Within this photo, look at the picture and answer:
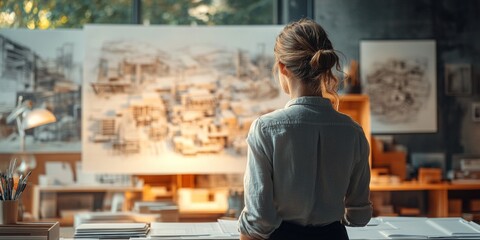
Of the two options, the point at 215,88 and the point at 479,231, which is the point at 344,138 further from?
the point at 215,88

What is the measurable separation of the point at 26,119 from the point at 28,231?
15.2ft

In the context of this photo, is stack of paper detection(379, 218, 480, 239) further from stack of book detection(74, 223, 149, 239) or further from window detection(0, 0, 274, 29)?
window detection(0, 0, 274, 29)

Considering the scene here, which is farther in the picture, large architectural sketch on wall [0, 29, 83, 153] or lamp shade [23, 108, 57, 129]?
large architectural sketch on wall [0, 29, 83, 153]

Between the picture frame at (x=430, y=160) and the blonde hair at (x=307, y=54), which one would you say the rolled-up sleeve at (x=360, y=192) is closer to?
the blonde hair at (x=307, y=54)

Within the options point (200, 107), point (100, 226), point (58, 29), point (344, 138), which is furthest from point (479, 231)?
point (58, 29)

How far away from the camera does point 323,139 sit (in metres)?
2.39

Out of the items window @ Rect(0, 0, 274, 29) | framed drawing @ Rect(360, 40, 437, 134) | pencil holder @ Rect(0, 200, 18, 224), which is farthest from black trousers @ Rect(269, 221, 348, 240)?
window @ Rect(0, 0, 274, 29)

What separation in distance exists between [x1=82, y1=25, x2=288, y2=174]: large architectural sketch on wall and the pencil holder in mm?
4019

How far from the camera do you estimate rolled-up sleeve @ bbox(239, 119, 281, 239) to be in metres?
2.31

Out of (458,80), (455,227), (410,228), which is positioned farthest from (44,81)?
(455,227)

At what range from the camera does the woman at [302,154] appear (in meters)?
2.32

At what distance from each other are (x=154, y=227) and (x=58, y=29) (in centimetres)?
472

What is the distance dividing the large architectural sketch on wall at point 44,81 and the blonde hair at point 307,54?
5640 mm

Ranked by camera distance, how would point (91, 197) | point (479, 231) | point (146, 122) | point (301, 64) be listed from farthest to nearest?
point (91, 197)
point (146, 122)
point (479, 231)
point (301, 64)
